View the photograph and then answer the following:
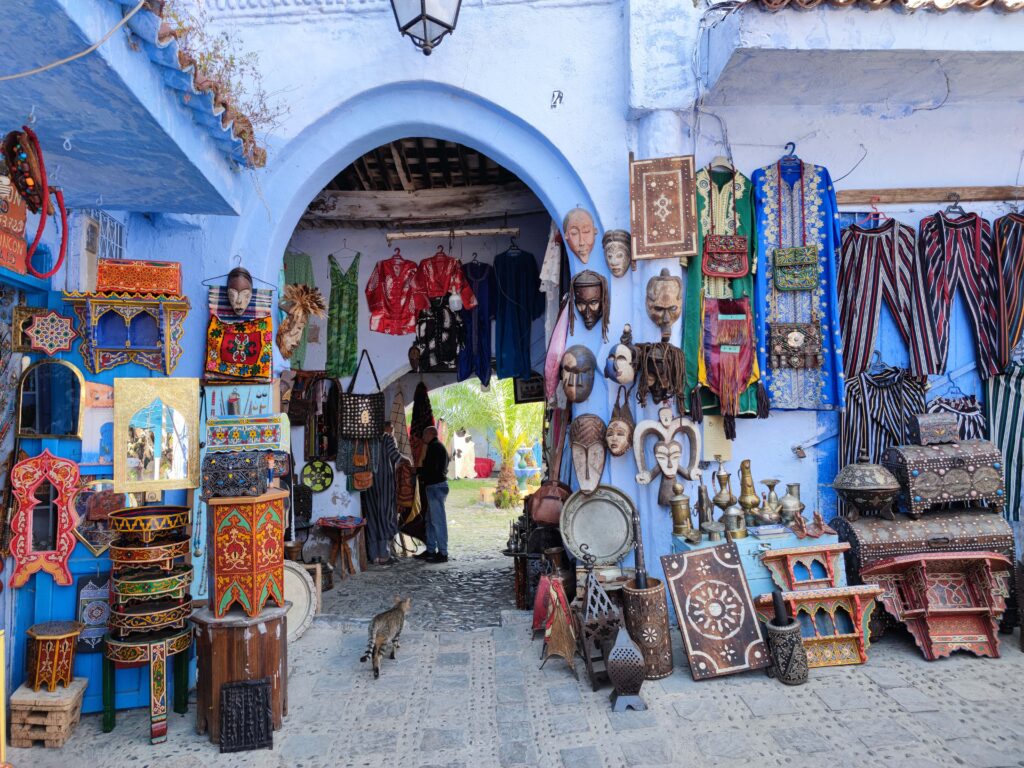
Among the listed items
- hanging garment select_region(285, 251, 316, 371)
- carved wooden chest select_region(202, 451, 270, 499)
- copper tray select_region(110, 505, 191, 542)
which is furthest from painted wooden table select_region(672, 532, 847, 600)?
hanging garment select_region(285, 251, 316, 371)

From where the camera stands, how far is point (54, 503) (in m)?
3.97

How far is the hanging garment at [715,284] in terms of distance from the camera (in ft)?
17.6

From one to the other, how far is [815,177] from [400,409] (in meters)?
6.21

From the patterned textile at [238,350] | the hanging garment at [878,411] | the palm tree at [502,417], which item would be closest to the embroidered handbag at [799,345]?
the hanging garment at [878,411]

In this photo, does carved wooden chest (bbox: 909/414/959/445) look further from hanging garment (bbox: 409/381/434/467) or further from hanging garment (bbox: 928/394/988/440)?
hanging garment (bbox: 409/381/434/467)

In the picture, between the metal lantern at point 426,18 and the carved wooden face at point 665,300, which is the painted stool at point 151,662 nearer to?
the carved wooden face at point 665,300

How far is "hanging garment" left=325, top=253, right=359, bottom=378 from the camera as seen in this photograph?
325 inches

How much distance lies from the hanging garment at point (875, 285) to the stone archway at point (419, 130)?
223 centimetres

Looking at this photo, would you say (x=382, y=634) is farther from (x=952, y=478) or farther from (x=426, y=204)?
(x=426, y=204)

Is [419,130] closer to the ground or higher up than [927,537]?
higher up

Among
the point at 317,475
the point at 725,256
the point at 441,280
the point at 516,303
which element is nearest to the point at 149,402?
the point at 725,256

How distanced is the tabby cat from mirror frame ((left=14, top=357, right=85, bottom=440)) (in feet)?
7.12

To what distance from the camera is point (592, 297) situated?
17.7 feet

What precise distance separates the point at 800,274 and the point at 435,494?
221 inches
